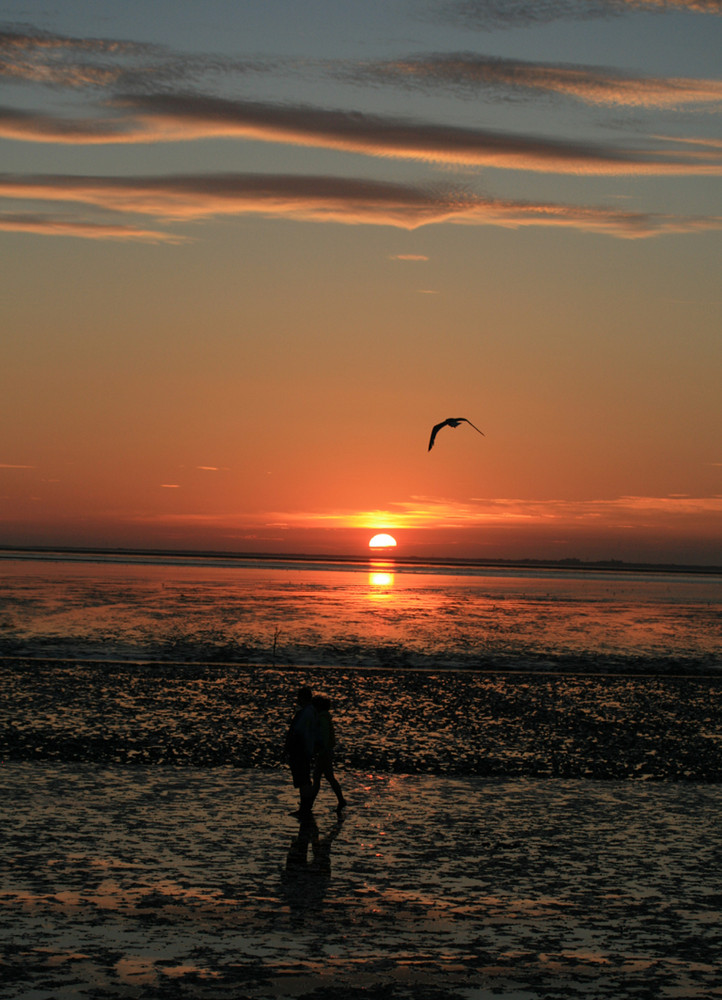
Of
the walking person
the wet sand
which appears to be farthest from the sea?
the walking person

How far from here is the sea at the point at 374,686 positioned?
809 inches

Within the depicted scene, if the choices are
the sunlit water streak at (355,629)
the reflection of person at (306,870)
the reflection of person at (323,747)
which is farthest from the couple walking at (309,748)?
the sunlit water streak at (355,629)

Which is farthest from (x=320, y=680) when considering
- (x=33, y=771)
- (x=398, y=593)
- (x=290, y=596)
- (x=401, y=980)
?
(x=398, y=593)

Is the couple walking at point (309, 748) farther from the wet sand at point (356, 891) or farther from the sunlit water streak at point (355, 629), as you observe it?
the sunlit water streak at point (355, 629)

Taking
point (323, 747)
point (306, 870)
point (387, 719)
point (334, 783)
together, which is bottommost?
point (387, 719)

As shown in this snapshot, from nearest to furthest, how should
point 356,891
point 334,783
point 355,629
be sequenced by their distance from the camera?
point 356,891 < point 334,783 < point 355,629

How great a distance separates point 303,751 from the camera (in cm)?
1540

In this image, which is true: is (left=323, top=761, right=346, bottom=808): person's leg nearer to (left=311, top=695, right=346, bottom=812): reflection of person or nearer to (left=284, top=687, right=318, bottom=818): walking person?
(left=311, top=695, right=346, bottom=812): reflection of person

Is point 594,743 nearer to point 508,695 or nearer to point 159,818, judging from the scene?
point 508,695

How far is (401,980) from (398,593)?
7590 cm

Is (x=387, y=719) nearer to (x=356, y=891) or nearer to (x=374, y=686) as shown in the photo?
(x=374, y=686)

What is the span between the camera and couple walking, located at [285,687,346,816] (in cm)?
1530

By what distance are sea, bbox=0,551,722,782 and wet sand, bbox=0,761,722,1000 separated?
9.66ft

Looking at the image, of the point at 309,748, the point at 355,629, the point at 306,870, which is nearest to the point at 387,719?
the point at 309,748
